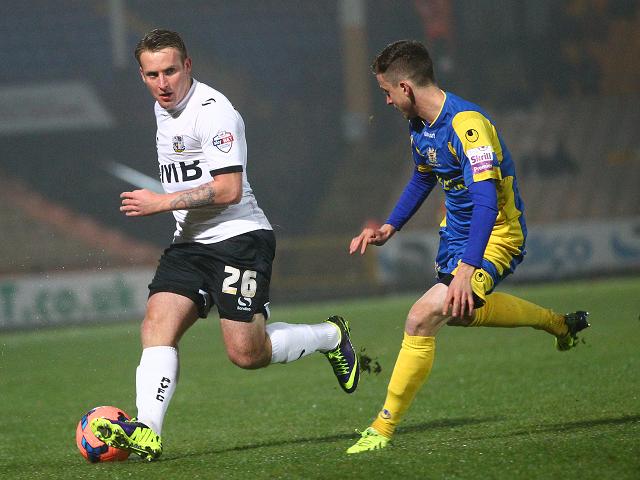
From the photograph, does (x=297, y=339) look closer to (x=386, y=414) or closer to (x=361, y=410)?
(x=386, y=414)

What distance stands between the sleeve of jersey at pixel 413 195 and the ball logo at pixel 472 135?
Answer: 0.73 m

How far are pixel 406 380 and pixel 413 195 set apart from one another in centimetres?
116

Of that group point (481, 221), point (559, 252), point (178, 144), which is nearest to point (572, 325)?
point (481, 221)

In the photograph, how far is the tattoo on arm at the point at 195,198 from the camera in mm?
5043

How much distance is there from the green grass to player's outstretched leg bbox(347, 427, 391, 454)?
0.06 m

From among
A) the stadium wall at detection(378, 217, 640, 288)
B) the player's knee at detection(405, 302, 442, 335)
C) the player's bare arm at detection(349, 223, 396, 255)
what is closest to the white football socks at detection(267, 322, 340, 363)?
the player's bare arm at detection(349, 223, 396, 255)

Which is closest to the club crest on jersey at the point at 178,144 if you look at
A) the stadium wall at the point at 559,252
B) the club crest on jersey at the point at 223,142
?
the club crest on jersey at the point at 223,142

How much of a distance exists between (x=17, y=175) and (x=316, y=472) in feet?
64.3

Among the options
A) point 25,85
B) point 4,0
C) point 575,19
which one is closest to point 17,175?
point 25,85

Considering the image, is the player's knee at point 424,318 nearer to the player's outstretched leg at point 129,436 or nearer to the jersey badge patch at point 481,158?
the jersey badge patch at point 481,158

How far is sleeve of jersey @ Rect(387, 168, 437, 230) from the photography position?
570 cm

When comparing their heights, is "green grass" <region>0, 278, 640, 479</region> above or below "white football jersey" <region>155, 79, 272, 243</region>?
below

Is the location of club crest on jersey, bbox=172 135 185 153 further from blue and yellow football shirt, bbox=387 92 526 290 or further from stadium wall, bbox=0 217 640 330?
stadium wall, bbox=0 217 640 330

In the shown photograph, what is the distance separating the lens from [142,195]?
4973 millimetres
